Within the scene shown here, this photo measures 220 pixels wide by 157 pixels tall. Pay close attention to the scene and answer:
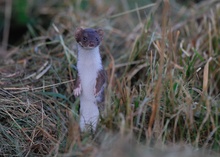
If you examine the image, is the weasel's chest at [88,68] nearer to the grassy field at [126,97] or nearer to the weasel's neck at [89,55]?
the weasel's neck at [89,55]

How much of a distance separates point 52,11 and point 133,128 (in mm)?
3410

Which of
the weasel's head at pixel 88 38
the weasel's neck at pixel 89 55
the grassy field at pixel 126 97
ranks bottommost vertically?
the grassy field at pixel 126 97

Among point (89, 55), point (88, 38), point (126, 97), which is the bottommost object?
point (126, 97)

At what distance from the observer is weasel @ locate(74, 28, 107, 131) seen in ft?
10.3

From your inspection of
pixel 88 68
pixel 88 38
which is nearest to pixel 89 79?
pixel 88 68

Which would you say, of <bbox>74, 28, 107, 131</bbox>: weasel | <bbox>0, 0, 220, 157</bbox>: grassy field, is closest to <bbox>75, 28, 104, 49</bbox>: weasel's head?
<bbox>74, 28, 107, 131</bbox>: weasel

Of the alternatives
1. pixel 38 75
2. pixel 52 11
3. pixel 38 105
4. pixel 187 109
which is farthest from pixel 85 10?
pixel 187 109

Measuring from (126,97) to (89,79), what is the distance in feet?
0.92

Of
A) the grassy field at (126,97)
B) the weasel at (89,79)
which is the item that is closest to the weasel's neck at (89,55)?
the weasel at (89,79)

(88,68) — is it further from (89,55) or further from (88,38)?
(88,38)

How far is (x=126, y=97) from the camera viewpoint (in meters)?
3.10

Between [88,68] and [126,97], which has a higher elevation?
[88,68]

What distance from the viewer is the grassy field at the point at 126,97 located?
2.82 m

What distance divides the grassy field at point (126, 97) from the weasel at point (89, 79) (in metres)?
0.09
